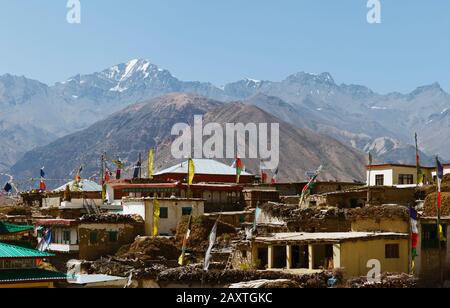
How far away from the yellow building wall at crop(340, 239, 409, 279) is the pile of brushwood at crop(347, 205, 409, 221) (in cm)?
206

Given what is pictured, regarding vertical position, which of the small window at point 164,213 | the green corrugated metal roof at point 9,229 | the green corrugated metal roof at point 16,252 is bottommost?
the green corrugated metal roof at point 16,252

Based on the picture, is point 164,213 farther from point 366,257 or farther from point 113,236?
point 366,257

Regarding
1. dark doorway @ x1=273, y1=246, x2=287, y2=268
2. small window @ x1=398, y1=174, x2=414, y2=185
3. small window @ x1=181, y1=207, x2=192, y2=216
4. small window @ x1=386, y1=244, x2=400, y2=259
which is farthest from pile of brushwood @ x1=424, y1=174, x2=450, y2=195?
small window @ x1=181, y1=207, x2=192, y2=216

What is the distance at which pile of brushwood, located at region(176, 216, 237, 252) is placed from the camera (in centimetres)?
6246

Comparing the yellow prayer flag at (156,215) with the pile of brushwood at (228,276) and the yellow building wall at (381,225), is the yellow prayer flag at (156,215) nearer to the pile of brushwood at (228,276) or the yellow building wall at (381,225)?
the yellow building wall at (381,225)

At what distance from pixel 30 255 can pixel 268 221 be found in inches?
892

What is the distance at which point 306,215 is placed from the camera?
192 ft

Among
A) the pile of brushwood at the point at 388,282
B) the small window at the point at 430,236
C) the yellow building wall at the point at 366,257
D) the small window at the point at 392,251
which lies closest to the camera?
the pile of brushwood at the point at 388,282

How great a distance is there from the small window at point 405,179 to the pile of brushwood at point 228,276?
35.5 meters

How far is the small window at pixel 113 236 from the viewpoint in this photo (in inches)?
2566

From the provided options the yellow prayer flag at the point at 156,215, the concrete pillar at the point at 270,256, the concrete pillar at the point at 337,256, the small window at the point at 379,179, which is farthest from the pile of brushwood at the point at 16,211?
the concrete pillar at the point at 337,256

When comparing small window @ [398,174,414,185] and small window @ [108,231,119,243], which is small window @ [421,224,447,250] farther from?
small window @ [398,174,414,185]
